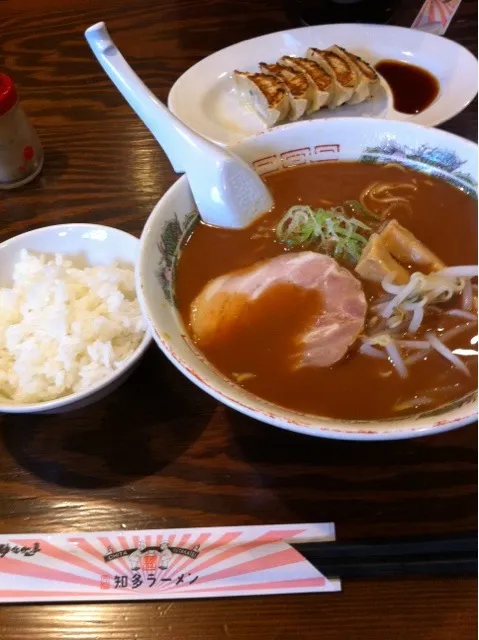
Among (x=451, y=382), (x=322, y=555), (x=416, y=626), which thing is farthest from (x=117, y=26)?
(x=416, y=626)

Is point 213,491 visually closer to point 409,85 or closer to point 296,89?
point 296,89

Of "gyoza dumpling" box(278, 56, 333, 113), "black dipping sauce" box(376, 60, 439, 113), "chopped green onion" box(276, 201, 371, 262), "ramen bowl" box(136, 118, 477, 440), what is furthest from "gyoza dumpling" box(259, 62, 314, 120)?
"chopped green onion" box(276, 201, 371, 262)

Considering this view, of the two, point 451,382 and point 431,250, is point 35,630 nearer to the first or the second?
point 451,382

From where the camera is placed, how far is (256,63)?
7.75 ft

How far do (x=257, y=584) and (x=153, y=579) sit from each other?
0.67 feet

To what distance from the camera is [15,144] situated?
72.9 inches

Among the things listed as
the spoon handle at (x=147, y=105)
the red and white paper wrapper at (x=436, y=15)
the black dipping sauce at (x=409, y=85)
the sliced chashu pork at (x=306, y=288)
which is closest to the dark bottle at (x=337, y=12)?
the red and white paper wrapper at (x=436, y=15)

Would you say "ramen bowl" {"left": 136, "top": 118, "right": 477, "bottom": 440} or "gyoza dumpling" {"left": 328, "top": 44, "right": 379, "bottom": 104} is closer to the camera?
"ramen bowl" {"left": 136, "top": 118, "right": 477, "bottom": 440}

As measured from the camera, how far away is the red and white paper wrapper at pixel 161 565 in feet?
3.44

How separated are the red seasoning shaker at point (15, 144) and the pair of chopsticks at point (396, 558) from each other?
5.11 feet

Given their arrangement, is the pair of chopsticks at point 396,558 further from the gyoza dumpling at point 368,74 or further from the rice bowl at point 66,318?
the gyoza dumpling at point 368,74

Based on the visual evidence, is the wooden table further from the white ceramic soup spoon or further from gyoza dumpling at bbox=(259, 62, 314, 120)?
gyoza dumpling at bbox=(259, 62, 314, 120)

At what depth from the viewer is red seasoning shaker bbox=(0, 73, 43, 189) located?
174 cm

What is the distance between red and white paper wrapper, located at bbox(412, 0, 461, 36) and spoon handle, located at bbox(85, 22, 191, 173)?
1.55 m
